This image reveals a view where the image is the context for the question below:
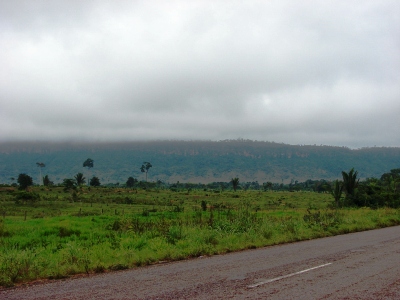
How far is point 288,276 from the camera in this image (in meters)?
9.12

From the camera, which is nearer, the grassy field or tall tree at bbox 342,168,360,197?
the grassy field

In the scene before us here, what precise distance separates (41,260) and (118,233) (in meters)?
8.14

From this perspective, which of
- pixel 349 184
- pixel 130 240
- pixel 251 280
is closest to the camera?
pixel 251 280

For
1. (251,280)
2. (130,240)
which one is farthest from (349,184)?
(251,280)

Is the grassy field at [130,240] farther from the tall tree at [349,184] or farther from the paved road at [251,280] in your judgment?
the tall tree at [349,184]

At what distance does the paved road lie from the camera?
7664mm

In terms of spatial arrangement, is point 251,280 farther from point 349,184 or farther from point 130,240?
point 349,184

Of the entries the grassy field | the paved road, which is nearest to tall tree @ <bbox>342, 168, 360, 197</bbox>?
the grassy field

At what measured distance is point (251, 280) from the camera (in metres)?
8.80

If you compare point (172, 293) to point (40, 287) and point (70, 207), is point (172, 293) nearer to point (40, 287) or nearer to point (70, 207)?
point (40, 287)

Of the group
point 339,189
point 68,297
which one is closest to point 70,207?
point 339,189

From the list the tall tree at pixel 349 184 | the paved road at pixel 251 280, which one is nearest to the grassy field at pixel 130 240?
the paved road at pixel 251 280

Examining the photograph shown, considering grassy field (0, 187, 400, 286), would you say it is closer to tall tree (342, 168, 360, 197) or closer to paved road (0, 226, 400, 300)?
paved road (0, 226, 400, 300)

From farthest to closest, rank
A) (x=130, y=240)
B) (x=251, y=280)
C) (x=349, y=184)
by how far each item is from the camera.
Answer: (x=349, y=184), (x=130, y=240), (x=251, y=280)
